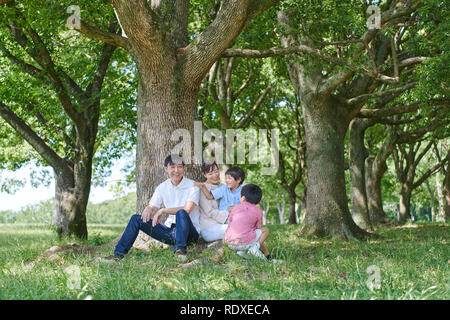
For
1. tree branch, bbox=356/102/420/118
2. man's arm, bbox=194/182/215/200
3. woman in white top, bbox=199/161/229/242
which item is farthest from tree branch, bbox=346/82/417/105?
man's arm, bbox=194/182/215/200

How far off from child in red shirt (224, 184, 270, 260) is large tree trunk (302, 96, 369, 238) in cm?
578

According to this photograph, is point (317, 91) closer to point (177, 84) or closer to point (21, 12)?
point (177, 84)

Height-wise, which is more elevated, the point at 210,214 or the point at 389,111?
the point at 389,111

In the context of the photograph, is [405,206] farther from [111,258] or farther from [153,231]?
[111,258]

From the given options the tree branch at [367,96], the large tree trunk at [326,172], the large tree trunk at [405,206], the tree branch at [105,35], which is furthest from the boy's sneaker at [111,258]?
the large tree trunk at [405,206]

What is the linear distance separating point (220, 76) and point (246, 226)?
1227 cm

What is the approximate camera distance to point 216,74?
60.4 ft

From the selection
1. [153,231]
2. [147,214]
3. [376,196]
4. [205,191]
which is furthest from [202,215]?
[376,196]

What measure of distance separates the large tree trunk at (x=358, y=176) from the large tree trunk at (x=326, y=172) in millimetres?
3717

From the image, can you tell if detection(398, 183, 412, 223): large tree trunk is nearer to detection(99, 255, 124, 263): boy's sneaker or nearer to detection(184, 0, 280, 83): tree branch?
detection(184, 0, 280, 83): tree branch

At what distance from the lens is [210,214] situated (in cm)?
742

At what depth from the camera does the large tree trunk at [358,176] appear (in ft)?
51.9

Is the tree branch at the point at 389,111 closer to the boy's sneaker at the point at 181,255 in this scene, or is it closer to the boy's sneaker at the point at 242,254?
the boy's sneaker at the point at 242,254
